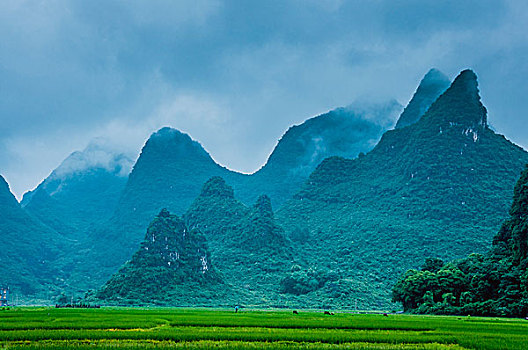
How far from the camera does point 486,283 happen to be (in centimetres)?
3756

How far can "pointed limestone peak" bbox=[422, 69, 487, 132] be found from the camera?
354 ft

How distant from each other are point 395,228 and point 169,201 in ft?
351

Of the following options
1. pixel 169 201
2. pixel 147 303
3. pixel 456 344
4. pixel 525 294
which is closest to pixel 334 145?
pixel 169 201

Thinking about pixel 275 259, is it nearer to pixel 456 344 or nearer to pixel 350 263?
pixel 350 263

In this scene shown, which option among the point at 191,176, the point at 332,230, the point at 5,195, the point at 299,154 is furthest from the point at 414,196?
the point at 5,195

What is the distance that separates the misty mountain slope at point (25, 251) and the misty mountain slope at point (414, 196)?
2406 inches

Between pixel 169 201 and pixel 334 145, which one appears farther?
pixel 334 145

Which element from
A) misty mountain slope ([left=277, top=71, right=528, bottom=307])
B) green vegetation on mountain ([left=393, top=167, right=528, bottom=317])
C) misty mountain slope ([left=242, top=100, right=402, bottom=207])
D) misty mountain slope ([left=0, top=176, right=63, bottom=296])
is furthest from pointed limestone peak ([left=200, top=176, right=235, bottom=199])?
green vegetation on mountain ([left=393, top=167, right=528, bottom=317])

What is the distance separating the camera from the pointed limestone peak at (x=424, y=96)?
511 ft

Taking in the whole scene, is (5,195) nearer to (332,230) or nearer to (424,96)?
(332,230)

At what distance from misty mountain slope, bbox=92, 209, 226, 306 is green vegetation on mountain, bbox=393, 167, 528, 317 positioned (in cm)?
3486

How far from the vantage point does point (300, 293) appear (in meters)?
71.7

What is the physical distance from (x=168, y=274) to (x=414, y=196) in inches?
2379

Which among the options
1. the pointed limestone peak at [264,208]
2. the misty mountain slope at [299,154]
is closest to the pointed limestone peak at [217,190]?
the pointed limestone peak at [264,208]
